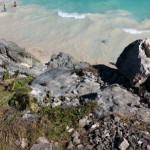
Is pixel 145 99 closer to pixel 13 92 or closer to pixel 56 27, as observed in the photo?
pixel 13 92

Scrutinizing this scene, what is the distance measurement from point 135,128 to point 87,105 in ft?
4.88

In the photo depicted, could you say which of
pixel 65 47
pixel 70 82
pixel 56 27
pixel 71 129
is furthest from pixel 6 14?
pixel 71 129

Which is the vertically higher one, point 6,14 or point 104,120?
point 104,120

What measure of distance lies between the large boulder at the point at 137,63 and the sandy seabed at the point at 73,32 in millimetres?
12443

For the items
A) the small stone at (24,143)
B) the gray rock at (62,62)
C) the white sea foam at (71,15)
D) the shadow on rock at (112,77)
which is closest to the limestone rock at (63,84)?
the shadow on rock at (112,77)

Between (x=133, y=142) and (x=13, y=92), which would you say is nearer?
(x=133, y=142)

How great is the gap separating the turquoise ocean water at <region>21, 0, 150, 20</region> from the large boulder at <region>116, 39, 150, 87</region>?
969 inches

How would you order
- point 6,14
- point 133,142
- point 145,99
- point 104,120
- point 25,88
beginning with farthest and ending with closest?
point 6,14 < point 25,88 < point 145,99 < point 104,120 < point 133,142

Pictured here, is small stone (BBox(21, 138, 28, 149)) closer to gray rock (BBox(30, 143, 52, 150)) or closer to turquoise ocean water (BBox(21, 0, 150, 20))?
gray rock (BBox(30, 143, 52, 150))

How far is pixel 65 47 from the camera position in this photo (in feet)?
93.0

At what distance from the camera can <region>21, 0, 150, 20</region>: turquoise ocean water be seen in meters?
38.1

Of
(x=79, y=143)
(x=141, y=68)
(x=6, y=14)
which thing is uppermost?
(x=141, y=68)

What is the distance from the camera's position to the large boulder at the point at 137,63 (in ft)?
38.1

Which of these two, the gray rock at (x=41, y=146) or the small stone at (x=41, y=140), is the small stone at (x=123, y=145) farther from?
the small stone at (x=41, y=140)
